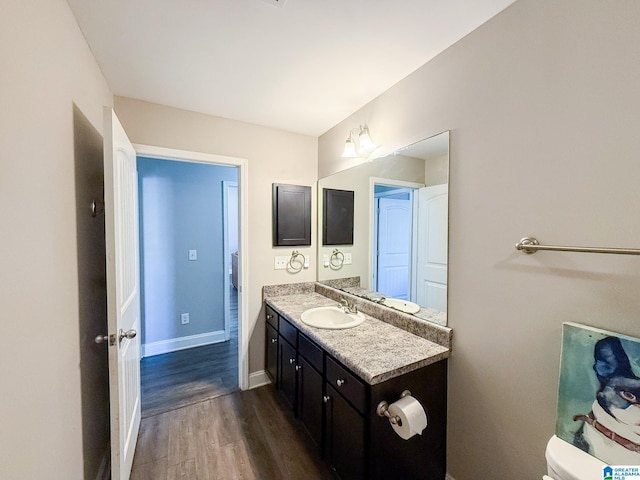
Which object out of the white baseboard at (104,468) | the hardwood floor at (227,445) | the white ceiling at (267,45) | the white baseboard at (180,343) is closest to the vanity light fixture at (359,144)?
the white ceiling at (267,45)

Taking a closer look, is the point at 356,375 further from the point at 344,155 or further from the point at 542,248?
the point at 344,155

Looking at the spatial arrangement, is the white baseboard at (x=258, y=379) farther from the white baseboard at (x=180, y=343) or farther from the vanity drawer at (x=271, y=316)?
the white baseboard at (x=180, y=343)

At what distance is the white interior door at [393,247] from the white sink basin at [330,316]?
0.29 m

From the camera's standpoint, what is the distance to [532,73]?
1055 mm

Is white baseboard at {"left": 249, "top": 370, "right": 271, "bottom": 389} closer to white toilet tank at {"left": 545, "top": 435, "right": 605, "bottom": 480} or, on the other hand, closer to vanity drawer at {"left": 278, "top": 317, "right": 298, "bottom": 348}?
vanity drawer at {"left": 278, "top": 317, "right": 298, "bottom": 348}

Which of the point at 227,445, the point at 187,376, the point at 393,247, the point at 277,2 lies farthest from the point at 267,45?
the point at 187,376

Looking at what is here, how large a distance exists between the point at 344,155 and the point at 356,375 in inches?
63.0

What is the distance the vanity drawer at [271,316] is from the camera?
7.15 feet

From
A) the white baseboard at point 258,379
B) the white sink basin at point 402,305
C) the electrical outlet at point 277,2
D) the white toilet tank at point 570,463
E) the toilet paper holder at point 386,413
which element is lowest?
the white baseboard at point 258,379

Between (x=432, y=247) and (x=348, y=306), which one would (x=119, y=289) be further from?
(x=432, y=247)

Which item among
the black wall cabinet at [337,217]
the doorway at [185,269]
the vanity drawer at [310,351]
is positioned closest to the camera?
the vanity drawer at [310,351]

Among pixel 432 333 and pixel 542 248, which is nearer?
pixel 542 248

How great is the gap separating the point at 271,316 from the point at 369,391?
4.19ft

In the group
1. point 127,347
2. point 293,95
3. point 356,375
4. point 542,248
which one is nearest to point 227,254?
point 127,347
